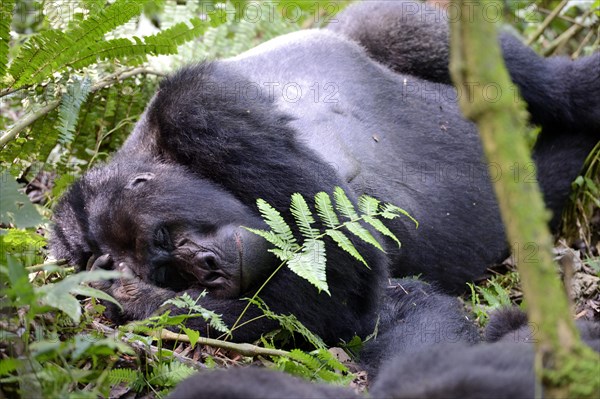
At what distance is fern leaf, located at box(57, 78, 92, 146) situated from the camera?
139 inches

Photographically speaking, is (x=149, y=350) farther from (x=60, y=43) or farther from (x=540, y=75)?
(x=540, y=75)

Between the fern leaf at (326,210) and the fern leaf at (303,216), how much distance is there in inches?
1.8

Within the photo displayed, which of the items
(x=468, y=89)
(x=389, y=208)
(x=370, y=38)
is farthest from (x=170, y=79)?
(x=468, y=89)

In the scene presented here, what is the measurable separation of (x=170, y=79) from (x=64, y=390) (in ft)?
6.03

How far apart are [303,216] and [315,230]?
7cm

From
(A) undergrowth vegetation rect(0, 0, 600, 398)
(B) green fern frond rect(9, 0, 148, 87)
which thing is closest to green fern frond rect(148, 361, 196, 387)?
(A) undergrowth vegetation rect(0, 0, 600, 398)

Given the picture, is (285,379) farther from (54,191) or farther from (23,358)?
(54,191)

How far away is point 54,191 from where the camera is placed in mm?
4055

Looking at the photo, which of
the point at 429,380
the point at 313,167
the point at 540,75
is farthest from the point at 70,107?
the point at 540,75

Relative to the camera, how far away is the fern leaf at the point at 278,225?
117 inches

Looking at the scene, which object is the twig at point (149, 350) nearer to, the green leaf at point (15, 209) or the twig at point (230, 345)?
the twig at point (230, 345)

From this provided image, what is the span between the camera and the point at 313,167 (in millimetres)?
3307

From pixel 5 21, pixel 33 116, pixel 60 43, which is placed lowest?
pixel 33 116

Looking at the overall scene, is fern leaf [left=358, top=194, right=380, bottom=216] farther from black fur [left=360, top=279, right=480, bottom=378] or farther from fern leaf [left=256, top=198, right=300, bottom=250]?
black fur [left=360, top=279, right=480, bottom=378]
